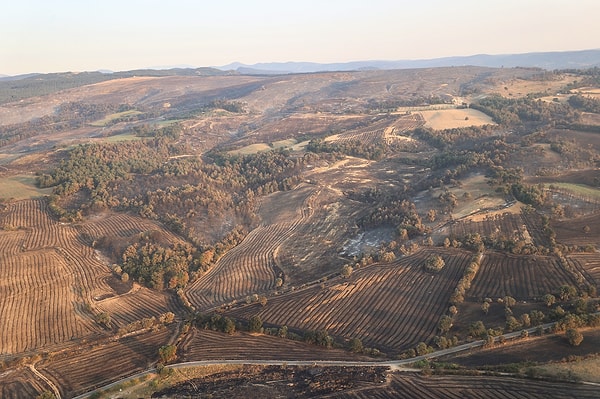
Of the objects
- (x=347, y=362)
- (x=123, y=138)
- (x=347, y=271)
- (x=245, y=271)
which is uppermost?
(x=123, y=138)

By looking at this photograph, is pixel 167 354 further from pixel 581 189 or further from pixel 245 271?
pixel 581 189

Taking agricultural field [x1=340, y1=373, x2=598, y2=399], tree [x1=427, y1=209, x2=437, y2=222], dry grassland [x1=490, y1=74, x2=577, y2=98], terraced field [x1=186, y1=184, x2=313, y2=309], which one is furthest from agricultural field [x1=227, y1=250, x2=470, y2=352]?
dry grassland [x1=490, y1=74, x2=577, y2=98]

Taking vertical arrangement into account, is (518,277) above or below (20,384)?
above

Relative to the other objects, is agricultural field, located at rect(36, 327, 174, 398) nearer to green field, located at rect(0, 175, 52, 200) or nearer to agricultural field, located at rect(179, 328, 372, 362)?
agricultural field, located at rect(179, 328, 372, 362)

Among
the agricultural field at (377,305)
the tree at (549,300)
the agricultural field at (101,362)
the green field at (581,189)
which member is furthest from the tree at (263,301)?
the green field at (581,189)

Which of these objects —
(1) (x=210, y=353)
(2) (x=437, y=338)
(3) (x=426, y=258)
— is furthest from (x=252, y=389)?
(3) (x=426, y=258)

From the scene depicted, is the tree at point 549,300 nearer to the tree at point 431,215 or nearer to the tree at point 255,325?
the tree at point 431,215

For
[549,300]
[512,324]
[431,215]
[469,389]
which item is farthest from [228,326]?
[431,215]

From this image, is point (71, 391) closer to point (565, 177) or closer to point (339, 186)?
point (339, 186)
